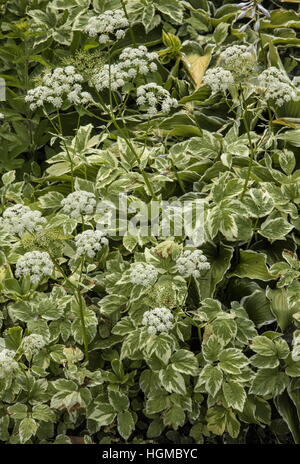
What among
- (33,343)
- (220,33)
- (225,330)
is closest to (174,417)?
(225,330)

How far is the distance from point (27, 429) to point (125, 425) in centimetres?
33

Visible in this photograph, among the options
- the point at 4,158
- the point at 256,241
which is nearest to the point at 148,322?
the point at 256,241

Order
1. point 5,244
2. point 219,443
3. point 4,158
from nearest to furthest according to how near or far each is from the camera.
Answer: point 219,443
point 5,244
point 4,158

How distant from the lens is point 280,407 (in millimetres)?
2371

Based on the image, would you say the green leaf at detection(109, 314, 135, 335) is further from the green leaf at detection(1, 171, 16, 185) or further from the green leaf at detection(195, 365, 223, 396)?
the green leaf at detection(1, 171, 16, 185)

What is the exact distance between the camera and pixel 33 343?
7.31 ft

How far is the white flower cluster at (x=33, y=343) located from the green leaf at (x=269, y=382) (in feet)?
2.40

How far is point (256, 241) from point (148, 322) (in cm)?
86

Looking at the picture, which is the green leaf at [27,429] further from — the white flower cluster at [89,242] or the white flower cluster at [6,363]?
the white flower cluster at [89,242]

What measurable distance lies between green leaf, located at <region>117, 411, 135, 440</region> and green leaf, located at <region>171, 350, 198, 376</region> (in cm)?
25

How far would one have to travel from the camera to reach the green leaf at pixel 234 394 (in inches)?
88.1

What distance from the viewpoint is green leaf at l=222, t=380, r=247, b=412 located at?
2238 millimetres

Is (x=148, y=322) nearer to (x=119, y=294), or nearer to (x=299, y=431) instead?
(x=119, y=294)

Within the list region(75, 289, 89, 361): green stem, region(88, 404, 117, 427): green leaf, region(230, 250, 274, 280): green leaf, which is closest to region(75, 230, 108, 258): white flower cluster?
region(75, 289, 89, 361): green stem
